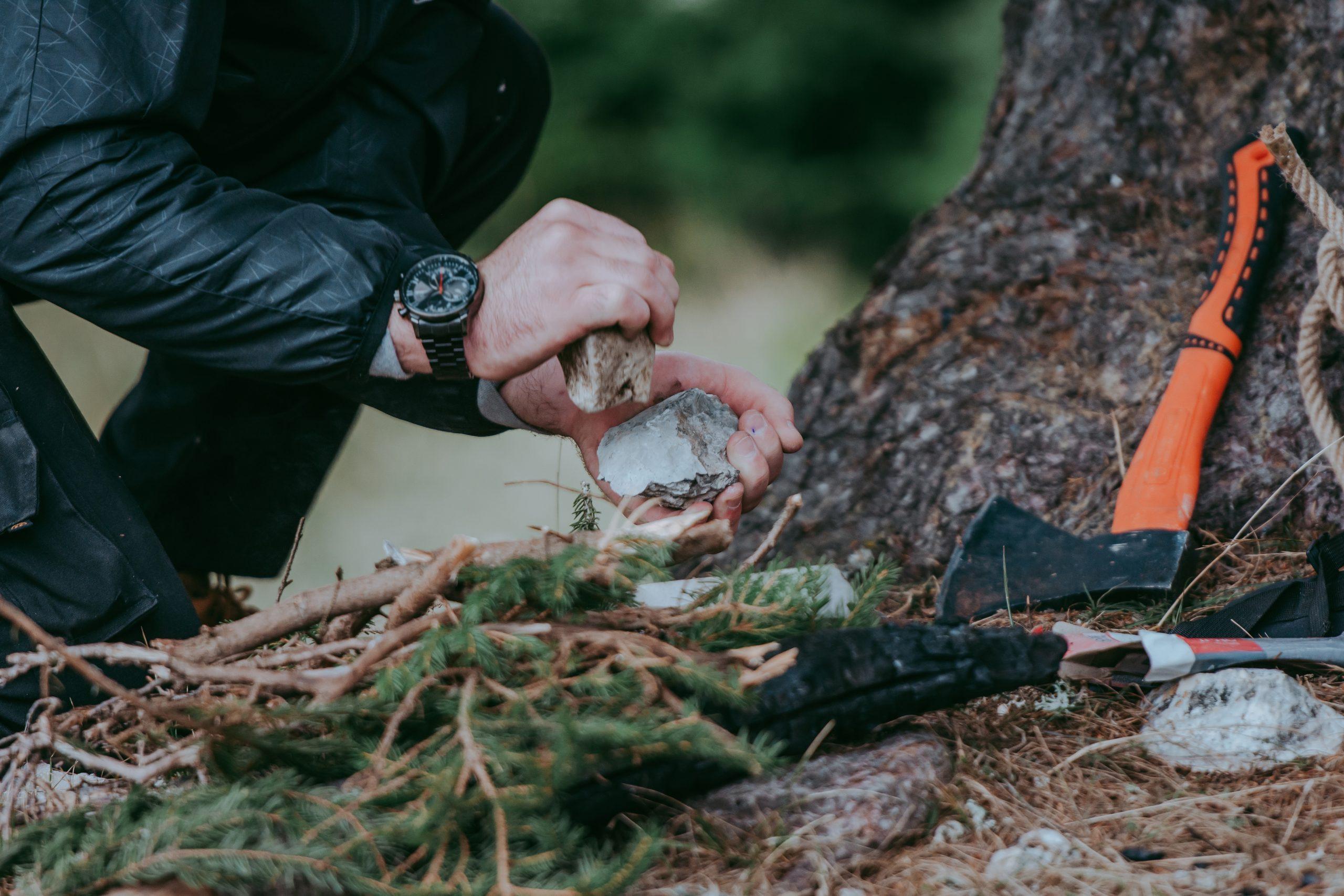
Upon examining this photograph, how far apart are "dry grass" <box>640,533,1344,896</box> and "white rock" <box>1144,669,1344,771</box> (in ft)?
0.07

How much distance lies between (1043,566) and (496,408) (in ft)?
3.75

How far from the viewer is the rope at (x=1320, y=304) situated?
1.64 metres

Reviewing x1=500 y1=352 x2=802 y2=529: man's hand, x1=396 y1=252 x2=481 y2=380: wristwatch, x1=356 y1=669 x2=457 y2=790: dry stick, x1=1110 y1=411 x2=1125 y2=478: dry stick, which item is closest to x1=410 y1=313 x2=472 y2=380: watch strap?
x1=396 y1=252 x2=481 y2=380: wristwatch

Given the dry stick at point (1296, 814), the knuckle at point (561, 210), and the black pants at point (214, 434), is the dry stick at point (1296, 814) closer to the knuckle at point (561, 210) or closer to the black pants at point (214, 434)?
the knuckle at point (561, 210)

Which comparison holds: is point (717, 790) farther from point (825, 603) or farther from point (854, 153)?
point (854, 153)

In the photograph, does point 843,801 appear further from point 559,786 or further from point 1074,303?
point 1074,303

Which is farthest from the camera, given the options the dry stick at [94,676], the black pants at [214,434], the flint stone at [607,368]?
the black pants at [214,434]

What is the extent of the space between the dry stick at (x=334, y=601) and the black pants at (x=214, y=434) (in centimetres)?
21

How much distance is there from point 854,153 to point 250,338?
3699 mm

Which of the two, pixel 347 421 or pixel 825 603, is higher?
pixel 825 603

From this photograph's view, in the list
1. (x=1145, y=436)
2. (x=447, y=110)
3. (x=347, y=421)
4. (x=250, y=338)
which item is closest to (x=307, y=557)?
(x=347, y=421)

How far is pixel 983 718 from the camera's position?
1.41m

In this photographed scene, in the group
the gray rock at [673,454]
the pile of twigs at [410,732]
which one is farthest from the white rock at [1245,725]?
the gray rock at [673,454]

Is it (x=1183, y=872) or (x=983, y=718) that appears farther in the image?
(x=983, y=718)
